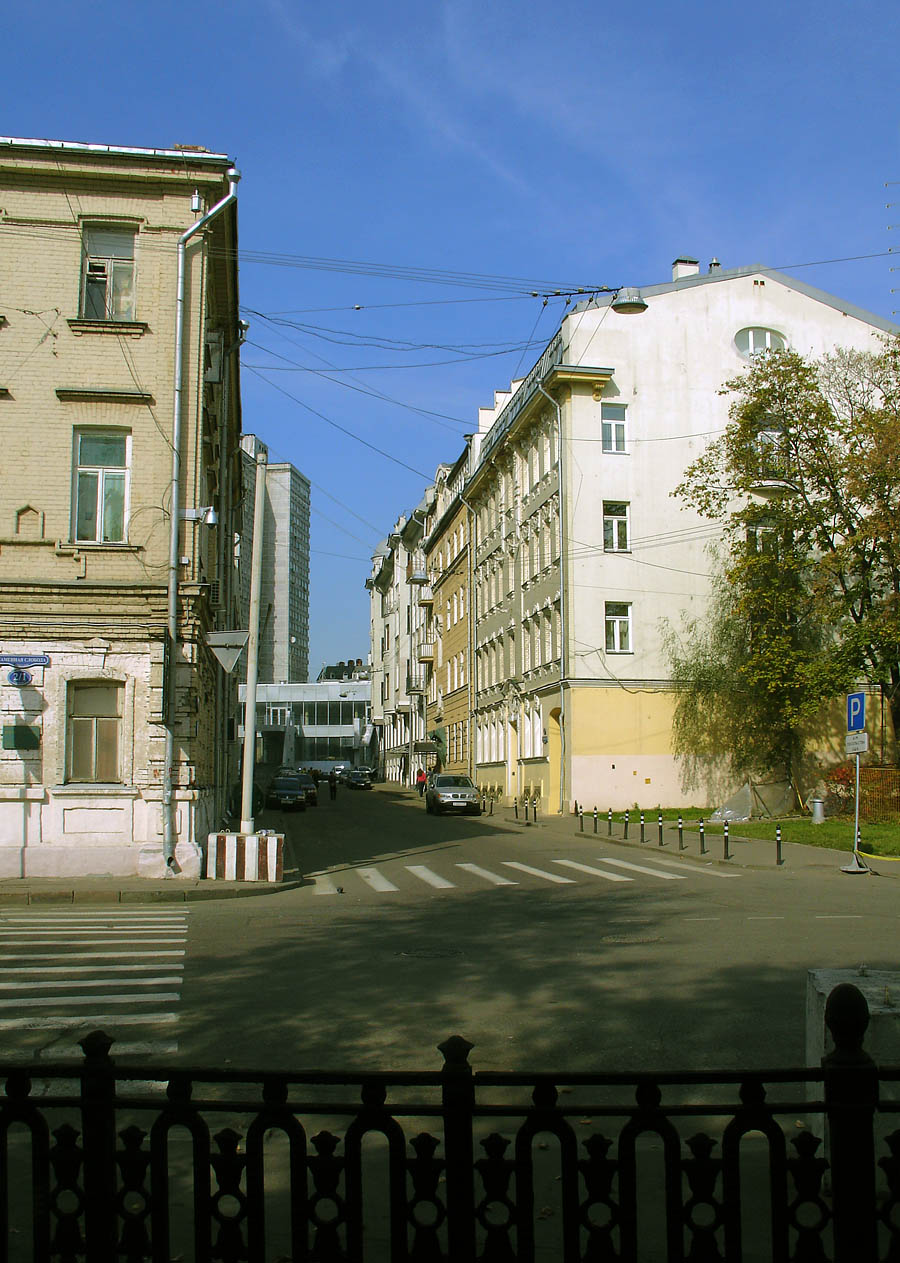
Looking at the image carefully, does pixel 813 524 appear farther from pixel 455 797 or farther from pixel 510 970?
pixel 510 970

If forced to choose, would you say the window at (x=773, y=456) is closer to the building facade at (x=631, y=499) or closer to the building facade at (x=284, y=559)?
the building facade at (x=631, y=499)

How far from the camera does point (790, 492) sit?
34.6 m

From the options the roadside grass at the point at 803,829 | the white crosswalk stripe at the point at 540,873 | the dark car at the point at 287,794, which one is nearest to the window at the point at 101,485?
the white crosswalk stripe at the point at 540,873

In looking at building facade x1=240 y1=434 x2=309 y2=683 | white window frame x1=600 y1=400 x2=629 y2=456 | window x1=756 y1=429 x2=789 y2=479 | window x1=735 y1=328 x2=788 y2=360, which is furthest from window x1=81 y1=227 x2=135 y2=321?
building facade x1=240 y1=434 x2=309 y2=683

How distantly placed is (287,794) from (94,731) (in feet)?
93.7

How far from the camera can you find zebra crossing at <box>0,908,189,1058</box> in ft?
25.4

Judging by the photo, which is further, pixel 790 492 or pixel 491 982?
pixel 790 492

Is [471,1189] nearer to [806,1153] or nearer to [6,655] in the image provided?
[806,1153]

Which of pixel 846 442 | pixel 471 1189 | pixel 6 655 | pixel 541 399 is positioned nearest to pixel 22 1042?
pixel 471 1189

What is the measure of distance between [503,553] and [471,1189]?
4868 cm

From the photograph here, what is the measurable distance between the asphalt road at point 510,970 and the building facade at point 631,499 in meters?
17.8

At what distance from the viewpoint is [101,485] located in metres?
20.0

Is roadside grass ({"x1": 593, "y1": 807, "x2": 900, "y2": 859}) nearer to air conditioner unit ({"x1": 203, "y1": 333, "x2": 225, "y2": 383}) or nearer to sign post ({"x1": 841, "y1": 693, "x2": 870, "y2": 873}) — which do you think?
sign post ({"x1": 841, "y1": 693, "x2": 870, "y2": 873})

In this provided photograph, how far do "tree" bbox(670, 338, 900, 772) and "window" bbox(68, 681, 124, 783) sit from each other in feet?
66.9
